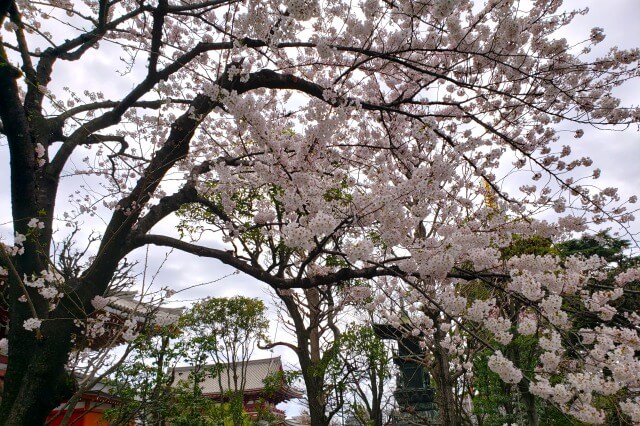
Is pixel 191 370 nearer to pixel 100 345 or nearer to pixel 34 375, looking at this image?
pixel 100 345

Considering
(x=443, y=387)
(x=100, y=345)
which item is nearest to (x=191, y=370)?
(x=100, y=345)

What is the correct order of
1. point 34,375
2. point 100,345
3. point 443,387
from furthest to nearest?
point 100,345 → point 443,387 → point 34,375

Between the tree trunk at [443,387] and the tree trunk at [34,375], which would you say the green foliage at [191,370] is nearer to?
the tree trunk at [34,375]

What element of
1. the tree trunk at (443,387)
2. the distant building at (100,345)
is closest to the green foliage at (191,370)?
the distant building at (100,345)

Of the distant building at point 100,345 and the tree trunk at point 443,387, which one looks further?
the tree trunk at point 443,387

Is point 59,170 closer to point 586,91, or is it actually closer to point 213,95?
point 213,95

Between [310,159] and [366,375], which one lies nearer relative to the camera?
[310,159]

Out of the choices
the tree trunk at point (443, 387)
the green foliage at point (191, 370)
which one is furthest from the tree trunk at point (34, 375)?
the tree trunk at point (443, 387)

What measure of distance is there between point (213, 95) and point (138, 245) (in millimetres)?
1656

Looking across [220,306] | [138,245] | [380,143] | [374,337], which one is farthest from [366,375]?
[138,245]

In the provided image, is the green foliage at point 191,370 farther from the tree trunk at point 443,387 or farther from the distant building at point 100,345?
the tree trunk at point 443,387

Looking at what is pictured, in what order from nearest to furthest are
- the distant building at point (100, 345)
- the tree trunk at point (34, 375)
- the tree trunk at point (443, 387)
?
1. the tree trunk at point (34, 375)
2. the distant building at point (100, 345)
3. the tree trunk at point (443, 387)

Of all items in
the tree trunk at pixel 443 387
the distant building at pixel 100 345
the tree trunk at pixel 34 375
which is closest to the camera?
the tree trunk at pixel 34 375

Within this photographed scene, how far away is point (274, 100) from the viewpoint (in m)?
6.26
